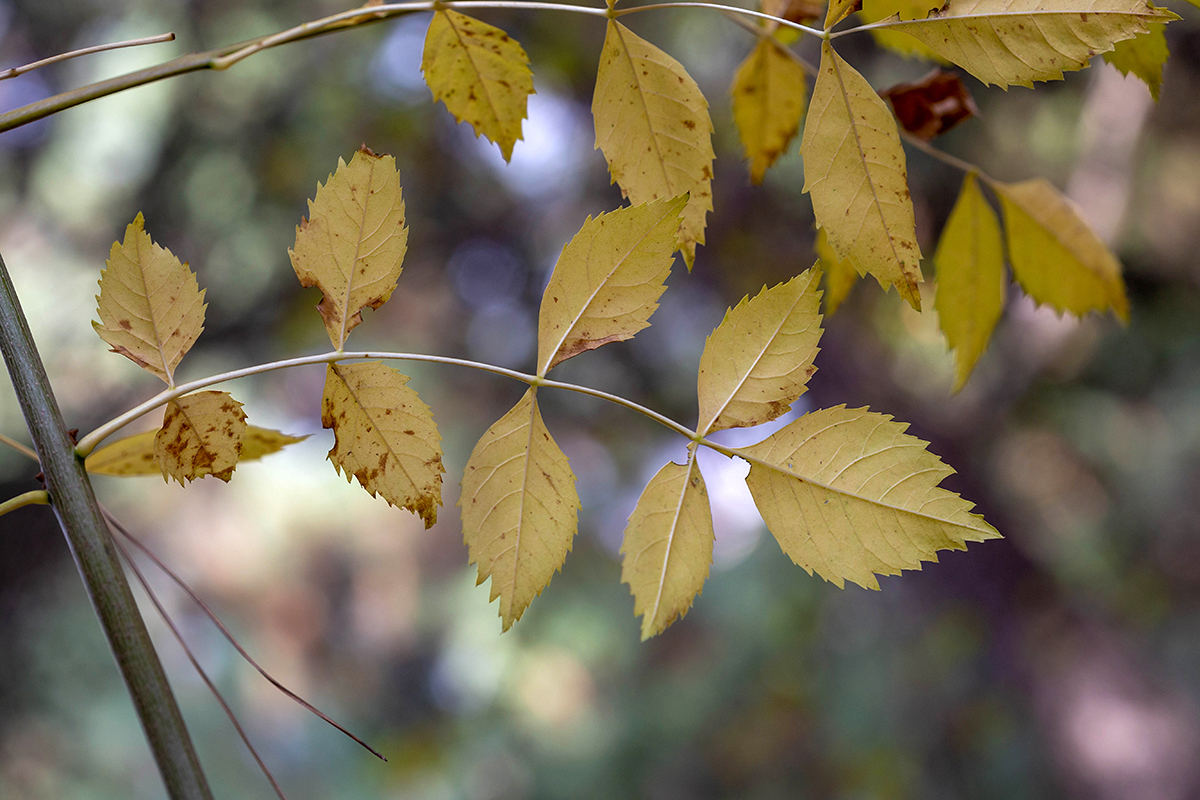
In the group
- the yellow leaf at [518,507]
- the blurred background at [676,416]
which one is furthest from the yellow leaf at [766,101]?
the blurred background at [676,416]

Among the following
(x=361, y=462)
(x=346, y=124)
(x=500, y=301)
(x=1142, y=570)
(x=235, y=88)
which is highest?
(x=235, y=88)

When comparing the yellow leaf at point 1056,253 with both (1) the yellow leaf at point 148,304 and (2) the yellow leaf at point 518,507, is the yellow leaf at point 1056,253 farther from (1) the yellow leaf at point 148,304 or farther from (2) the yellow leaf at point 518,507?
(1) the yellow leaf at point 148,304

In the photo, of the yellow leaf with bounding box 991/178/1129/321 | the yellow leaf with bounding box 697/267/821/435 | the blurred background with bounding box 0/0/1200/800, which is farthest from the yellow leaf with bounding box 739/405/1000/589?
the blurred background with bounding box 0/0/1200/800

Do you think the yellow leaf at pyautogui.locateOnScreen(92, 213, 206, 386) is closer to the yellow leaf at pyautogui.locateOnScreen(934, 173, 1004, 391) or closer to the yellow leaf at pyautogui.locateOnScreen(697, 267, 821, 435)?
the yellow leaf at pyautogui.locateOnScreen(697, 267, 821, 435)

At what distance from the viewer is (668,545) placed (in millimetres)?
268

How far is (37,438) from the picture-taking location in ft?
0.74

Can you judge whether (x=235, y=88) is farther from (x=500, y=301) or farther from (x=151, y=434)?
(x=151, y=434)

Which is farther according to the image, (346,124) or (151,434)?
(346,124)

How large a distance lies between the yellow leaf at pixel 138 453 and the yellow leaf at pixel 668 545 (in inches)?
6.5

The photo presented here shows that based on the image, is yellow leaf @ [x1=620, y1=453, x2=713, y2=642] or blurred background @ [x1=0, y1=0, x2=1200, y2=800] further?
blurred background @ [x1=0, y1=0, x2=1200, y2=800]

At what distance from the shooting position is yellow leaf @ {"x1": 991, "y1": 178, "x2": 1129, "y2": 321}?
1.38ft

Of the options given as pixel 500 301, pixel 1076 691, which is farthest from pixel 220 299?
pixel 1076 691

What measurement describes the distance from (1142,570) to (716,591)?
3.58 feet

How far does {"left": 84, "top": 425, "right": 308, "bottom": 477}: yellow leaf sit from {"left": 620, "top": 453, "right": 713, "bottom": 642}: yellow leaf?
0.54 ft
